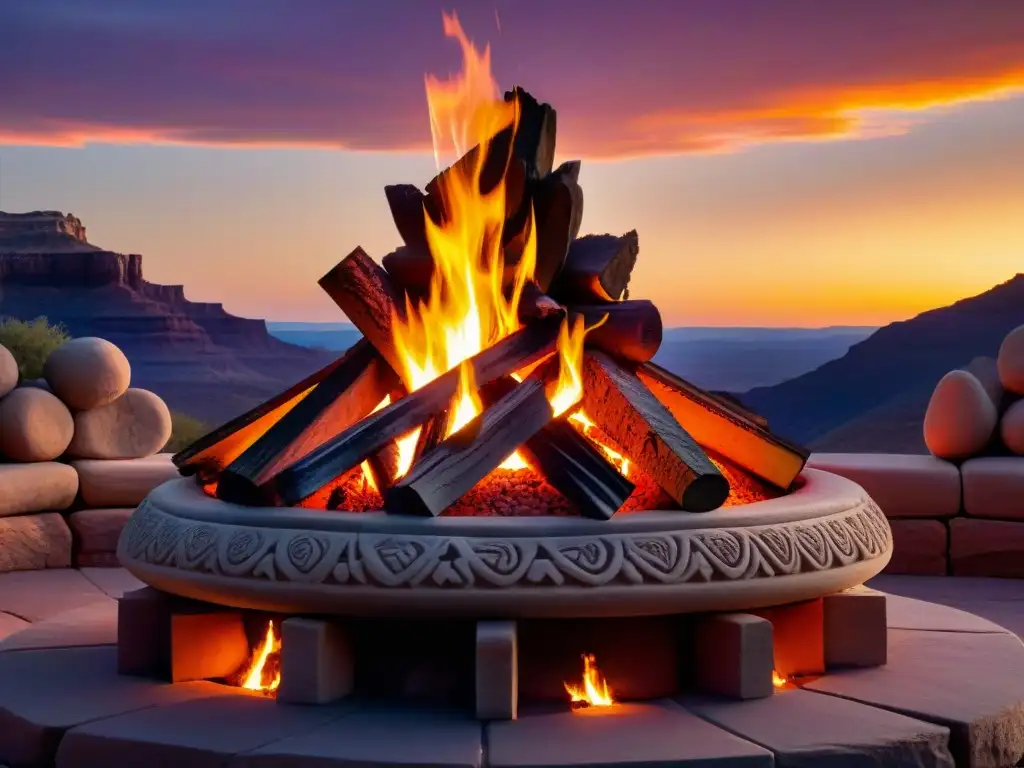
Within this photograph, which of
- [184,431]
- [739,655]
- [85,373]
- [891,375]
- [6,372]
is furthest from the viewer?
[891,375]

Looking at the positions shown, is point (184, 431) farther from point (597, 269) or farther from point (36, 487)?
point (597, 269)

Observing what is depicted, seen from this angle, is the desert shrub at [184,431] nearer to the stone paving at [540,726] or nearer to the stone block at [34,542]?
the stone block at [34,542]

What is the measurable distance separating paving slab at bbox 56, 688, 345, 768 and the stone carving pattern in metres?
0.33

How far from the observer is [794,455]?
3941mm

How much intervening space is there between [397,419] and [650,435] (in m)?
0.71

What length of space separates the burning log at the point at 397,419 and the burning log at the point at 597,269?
0.25 metres

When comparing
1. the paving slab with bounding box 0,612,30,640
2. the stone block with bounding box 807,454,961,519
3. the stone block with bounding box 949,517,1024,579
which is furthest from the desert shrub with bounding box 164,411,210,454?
the stone block with bounding box 949,517,1024,579

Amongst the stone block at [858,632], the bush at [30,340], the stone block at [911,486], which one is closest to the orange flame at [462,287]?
the stone block at [858,632]

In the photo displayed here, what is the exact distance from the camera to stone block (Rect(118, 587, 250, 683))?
356 centimetres

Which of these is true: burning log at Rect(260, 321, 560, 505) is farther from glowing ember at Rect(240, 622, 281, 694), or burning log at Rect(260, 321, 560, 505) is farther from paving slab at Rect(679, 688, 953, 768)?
paving slab at Rect(679, 688, 953, 768)

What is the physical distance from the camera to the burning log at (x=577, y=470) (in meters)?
3.34

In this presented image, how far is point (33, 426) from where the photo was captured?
6.26 meters

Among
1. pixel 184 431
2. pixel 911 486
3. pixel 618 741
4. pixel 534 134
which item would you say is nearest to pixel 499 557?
pixel 618 741

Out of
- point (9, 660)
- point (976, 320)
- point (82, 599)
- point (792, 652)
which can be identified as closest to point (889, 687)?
point (792, 652)
